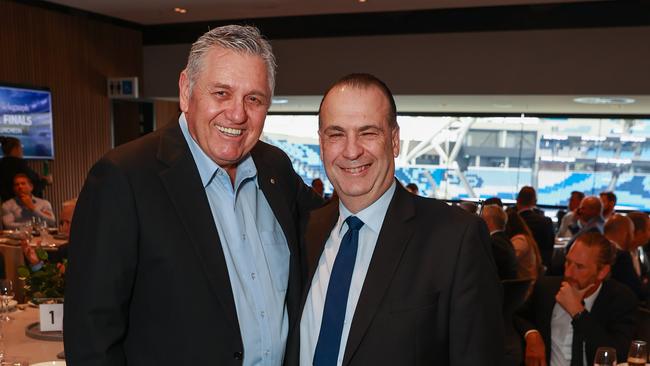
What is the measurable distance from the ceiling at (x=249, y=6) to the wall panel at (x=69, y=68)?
426mm

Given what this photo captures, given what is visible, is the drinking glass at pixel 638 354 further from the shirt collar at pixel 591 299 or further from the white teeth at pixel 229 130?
the white teeth at pixel 229 130

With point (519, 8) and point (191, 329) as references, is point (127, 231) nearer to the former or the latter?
point (191, 329)

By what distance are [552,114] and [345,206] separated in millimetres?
10211

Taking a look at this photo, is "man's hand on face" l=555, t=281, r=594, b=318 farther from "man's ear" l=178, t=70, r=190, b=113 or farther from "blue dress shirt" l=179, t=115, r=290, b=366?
"man's ear" l=178, t=70, r=190, b=113

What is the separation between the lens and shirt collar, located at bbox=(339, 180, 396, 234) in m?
1.73

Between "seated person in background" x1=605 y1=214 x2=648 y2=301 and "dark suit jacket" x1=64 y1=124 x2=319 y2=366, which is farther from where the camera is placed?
"seated person in background" x1=605 y1=214 x2=648 y2=301

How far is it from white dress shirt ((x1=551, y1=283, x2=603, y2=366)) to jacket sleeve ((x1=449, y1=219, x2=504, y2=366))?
6.66 feet

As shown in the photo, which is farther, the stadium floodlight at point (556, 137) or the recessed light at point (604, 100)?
the stadium floodlight at point (556, 137)

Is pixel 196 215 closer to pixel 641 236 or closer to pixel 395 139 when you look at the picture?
pixel 395 139

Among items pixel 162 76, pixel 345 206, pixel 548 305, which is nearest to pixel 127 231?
pixel 345 206

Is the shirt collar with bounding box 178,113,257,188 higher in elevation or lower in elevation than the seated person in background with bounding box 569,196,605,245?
higher

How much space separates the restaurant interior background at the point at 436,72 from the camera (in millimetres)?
8102

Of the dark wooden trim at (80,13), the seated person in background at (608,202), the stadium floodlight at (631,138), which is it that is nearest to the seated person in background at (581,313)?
the seated person in background at (608,202)

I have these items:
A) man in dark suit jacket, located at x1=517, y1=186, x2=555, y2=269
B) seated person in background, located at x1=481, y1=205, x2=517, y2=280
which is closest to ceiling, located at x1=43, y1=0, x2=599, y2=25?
man in dark suit jacket, located at x1=517, y1=186, x2=555, y2=269
